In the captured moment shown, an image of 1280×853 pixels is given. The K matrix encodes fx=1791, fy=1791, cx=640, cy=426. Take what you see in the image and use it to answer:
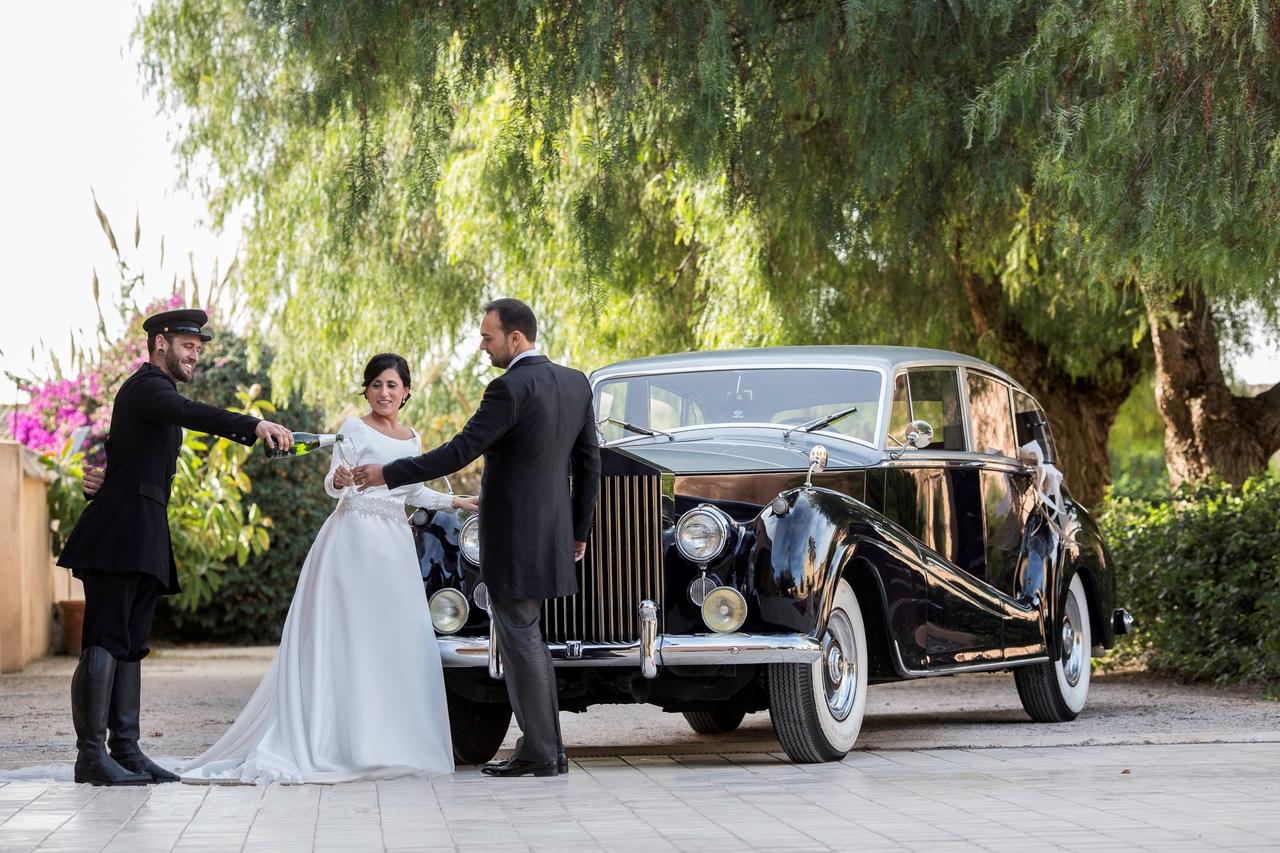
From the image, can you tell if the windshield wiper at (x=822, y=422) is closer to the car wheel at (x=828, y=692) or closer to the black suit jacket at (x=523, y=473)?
the car wheel at (x=828, y=692)

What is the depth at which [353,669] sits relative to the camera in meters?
7.89

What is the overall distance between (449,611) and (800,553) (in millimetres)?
1663

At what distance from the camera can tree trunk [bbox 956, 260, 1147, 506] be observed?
51.7 ft

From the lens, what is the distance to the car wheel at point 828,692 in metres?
7.76

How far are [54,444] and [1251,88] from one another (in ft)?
42.2

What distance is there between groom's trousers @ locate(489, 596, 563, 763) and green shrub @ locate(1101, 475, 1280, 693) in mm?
5894

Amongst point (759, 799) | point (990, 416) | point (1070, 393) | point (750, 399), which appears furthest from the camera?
point (1070, 393)

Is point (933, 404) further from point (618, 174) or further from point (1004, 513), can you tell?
point (618, 174)

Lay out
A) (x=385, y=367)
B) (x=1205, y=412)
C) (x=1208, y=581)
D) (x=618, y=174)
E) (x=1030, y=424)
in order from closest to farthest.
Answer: (x=385, y=367), (x=1030, y=424), (x=1208, y=581), (x=618, y=174), (x=1205, y=412)

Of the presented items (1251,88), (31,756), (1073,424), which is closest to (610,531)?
(31,756)

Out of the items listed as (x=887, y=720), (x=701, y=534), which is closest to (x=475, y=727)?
(x=701, y=534)

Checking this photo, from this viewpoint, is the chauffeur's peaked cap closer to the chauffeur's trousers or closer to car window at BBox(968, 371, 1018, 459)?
the chauffeur's trousers

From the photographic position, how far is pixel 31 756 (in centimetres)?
882

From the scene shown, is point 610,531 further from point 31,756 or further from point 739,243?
point 739,243
